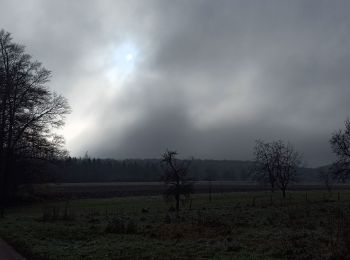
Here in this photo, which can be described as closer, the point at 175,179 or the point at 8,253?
the point at 8,253

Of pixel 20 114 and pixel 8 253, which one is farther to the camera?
pixel 20 114

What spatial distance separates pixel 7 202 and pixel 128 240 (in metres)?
38.6

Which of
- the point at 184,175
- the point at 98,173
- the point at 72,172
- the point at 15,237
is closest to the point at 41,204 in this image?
the point at 184,175

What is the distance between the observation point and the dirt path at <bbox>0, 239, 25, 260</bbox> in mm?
14735

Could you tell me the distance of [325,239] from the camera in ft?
51.9

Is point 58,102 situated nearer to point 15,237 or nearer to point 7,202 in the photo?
point 7,202

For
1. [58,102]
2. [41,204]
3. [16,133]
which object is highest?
[58,102]

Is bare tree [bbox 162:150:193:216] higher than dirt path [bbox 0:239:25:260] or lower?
higher

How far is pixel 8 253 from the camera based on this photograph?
1580cm

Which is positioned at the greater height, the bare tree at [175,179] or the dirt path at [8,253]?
the bare tree at [175,179]

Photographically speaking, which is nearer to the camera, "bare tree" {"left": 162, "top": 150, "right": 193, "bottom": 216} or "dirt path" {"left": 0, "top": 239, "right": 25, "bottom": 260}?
"dirt path" {"left": 0, "top": 239, "right": 25, "bottom": 260}

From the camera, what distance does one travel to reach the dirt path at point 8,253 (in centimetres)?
1474

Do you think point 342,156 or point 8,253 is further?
point 342,156

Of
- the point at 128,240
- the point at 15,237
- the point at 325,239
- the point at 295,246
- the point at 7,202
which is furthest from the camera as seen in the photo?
the point at 7,202
